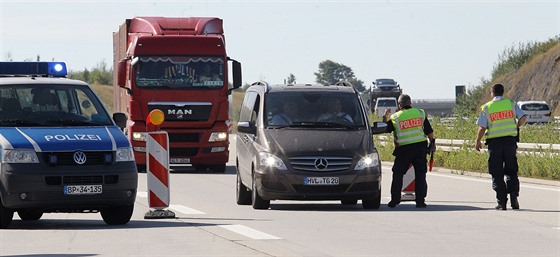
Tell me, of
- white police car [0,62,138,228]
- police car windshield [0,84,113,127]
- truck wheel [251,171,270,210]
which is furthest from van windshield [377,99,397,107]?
white police car [0,62,138,228]

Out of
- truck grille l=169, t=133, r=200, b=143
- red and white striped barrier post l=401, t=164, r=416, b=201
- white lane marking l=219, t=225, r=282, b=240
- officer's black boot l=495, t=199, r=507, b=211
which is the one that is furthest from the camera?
truck grille l=169, t=133, r=200, b=143

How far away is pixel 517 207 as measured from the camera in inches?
773

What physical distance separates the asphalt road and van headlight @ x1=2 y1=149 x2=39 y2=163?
79cm

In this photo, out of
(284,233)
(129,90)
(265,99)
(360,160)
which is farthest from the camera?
(129,90)

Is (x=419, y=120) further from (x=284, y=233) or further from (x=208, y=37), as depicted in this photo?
(x=208, y=37)

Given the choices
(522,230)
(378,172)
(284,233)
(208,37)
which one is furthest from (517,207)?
(208,37)

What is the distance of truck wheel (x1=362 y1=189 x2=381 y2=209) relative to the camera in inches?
774

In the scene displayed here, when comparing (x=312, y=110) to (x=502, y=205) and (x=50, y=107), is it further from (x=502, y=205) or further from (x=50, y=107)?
(x=50, y=107)

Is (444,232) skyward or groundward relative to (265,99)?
groundward

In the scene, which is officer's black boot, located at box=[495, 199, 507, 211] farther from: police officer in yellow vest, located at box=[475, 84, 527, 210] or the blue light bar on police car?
the blue light bar on police car

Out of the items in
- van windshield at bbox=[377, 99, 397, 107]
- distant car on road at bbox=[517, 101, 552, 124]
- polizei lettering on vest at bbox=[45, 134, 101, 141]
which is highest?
polizei lettering on vest at bbox=[45, 134, 101, 141]

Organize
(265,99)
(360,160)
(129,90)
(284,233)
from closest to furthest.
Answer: (284,233), (360,160), (265,99), (129,90)

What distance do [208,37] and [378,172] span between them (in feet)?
40.4

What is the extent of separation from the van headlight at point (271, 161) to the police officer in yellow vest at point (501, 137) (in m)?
2.72
